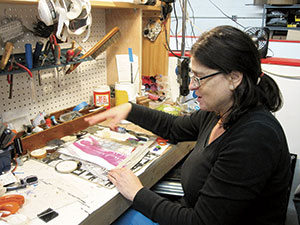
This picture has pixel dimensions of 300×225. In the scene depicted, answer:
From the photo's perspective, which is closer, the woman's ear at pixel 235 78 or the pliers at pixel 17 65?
the woman's ear at pixel 235 78

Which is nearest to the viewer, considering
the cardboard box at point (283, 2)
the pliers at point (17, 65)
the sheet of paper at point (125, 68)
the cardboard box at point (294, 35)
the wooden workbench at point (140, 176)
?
the wooden workbench at point (140, 176)

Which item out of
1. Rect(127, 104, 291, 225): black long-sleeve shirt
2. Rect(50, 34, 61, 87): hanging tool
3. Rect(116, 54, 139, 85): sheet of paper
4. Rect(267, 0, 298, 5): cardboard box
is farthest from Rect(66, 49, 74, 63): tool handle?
Rect(267, 0, 298, 5): cardboard box

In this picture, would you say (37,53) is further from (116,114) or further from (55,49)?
(116,114)

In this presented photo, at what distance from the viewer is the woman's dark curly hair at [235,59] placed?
2.59 ft

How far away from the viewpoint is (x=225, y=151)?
2.62ft

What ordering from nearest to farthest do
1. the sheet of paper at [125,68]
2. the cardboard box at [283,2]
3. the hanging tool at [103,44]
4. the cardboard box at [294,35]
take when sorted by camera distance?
the hanging tool at [103,44] < the sheet of paper at [125,68] < the cardboard box at [294,35] < the cardboard box at [283,2]

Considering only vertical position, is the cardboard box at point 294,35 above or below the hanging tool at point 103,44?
above

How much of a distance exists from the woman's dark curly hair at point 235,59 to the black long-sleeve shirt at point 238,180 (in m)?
0.04

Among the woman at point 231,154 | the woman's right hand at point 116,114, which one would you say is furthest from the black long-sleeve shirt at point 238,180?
the woman's right hand at point 116,114

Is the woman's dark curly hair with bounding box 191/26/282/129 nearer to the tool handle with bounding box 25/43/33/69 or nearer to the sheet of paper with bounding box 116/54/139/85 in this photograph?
the tool handle with bounding box 25/43/33/69

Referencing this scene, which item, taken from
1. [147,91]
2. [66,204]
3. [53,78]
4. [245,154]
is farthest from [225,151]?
[147,91]

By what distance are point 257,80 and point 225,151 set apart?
26 cm

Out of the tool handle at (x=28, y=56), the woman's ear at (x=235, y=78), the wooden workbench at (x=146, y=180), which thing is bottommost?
the wooden workbench at (x=146, y=180)

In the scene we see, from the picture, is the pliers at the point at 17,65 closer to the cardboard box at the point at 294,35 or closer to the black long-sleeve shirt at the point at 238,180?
the black long-sleeve shirt at the point at 238,180
